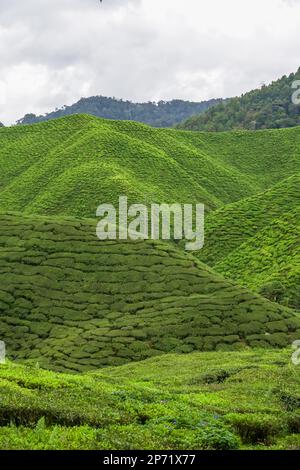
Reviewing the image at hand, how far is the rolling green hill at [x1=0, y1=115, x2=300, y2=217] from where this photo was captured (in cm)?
8169

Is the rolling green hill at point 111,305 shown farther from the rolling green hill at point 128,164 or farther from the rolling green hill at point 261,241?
the rolling green hill at point 128,164

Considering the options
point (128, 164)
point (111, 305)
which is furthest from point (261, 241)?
point (128, 164)

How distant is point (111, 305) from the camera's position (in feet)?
120

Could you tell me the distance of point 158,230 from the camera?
228 ft

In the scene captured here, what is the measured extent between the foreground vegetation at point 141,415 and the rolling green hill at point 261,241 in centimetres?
2953

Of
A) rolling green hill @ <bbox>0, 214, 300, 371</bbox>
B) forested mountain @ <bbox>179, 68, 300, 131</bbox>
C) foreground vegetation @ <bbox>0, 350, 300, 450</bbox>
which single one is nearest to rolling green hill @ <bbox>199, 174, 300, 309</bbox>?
rolling green hill @ <bbox>0, 214, 300, 371</bbox>

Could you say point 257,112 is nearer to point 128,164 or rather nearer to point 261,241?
point 128,164

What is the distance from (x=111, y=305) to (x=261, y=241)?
98.6ft

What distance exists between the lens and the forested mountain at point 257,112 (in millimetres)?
155875

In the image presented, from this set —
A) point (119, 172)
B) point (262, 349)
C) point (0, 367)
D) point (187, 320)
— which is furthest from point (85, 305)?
point (119, 172)

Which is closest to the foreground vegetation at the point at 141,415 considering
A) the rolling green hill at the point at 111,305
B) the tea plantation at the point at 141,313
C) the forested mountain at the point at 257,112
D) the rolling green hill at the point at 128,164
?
the tea plantation at the point at 141,313

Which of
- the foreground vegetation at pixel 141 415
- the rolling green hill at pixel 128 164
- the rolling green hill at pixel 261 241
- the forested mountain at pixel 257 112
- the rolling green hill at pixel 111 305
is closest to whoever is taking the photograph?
the foreground vegetation at pixel 141 415

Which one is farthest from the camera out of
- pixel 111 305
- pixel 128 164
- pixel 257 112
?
pixel 257 112

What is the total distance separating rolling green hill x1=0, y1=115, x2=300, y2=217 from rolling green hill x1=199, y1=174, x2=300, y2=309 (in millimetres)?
12462
